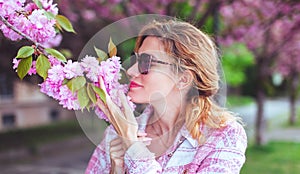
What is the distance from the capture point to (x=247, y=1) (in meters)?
4.48

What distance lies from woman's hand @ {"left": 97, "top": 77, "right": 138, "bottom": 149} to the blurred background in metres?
0.34

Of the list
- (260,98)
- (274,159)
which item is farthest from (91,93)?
(260,98)

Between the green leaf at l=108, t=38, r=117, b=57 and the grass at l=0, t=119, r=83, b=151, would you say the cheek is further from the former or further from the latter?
the grass at l=0, t=119, r=83, b=151

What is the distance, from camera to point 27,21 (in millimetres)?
1449

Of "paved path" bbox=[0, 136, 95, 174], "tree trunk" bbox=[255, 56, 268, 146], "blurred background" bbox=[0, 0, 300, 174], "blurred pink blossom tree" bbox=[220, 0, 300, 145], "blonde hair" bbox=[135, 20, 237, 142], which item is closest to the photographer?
"blonde hair" bbox=[135, 20, 237, 142]

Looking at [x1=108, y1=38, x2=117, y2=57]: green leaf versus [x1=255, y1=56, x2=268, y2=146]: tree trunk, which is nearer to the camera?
[x1=108, y1=38, x2=117, y2=57]: green leaf

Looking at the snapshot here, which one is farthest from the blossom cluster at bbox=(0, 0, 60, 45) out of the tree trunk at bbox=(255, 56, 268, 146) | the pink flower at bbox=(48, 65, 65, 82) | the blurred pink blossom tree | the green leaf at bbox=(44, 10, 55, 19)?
the tree trunk at bbox=(255, 56, 268, 146)

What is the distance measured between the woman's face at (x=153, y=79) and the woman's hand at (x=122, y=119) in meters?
0.09

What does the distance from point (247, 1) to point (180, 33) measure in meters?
3.23

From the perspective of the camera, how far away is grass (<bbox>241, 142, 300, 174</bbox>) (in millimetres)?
6911

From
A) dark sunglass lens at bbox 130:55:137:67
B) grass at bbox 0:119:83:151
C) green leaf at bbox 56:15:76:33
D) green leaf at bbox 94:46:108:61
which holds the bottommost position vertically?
green leaf at bbox 94:46:108:61

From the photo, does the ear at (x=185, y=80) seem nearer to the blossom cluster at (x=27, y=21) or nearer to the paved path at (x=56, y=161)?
the blossom cluster at (x=27, y=21)

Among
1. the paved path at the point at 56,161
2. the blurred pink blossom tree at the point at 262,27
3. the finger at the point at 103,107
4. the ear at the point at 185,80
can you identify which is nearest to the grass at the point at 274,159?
the blurred pink blossom tree at the point at 262,27

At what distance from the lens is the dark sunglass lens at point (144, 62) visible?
1448 millimetres
